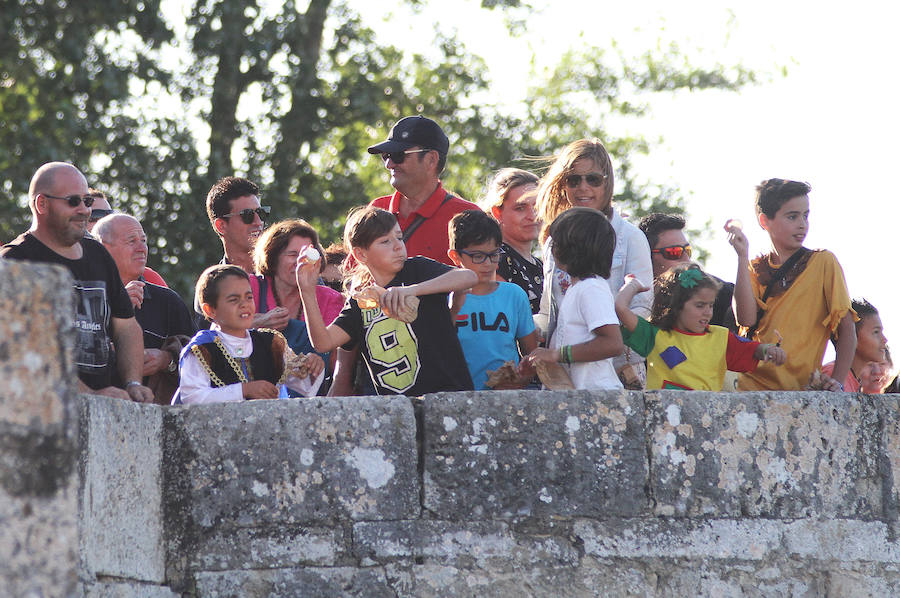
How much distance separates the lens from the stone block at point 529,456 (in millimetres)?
4176

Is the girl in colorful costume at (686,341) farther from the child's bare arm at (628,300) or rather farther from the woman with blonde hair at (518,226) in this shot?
the woman with blonde hair at (518,226)

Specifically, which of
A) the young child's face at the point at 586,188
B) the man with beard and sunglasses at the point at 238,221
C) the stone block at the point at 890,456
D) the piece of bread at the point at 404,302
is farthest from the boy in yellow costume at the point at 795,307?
the man with beard and sunglasses at the point at 238,221

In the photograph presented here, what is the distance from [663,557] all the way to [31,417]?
2.53m

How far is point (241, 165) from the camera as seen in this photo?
13.1m

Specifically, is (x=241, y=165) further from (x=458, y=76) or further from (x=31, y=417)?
(x=31, y=417)

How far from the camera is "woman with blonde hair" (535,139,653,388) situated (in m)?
5.13

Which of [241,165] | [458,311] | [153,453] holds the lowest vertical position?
[153,453]

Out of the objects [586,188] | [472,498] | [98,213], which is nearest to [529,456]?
[472,498]

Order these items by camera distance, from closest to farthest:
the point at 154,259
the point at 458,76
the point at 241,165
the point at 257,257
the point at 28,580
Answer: the point at 28,580
the point at 257,257
the point at 154,259
the point at 241,165
the point at 458,76

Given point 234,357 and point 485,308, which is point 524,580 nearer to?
point 485,308

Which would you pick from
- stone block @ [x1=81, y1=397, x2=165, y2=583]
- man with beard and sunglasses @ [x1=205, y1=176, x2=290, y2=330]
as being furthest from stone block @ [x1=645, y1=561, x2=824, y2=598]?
man with beard and sunglasses @ [x1=205, y1=176, x2=290, y2=330]

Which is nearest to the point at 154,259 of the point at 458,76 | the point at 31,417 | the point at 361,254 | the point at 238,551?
the point at 458,76

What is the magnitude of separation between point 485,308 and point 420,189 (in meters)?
1.04

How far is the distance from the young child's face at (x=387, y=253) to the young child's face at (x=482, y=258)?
31 cm
